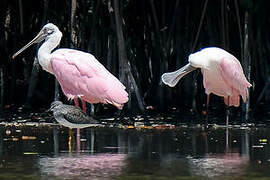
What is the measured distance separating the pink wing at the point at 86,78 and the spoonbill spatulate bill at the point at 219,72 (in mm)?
1683

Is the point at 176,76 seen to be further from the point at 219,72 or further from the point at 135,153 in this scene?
the point at 135,153

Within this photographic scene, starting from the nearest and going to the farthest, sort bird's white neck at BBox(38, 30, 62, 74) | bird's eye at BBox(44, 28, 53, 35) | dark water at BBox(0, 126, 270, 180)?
dark water at BBox(0, 126, 270, 180) < bird's white neck at BBox(38, 30, 62, 74) < bird's eye at BBox(44, 28, 53, 35)

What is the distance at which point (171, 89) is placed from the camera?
16672 millimetres

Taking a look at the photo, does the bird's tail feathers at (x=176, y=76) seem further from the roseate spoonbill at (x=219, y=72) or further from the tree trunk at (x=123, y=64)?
the tree trunk at (x=123, y=64)

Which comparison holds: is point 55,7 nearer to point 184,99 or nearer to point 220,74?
point 184,99

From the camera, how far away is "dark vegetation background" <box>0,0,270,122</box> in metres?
16.0

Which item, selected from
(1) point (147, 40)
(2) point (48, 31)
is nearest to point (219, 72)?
(2) point (48, 31)

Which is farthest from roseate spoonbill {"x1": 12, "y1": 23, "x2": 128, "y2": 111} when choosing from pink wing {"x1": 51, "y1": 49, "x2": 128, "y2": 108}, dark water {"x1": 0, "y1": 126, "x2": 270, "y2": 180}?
dark water {"x1": 0, "y1": 126, "x2": 270, "y2": 180}

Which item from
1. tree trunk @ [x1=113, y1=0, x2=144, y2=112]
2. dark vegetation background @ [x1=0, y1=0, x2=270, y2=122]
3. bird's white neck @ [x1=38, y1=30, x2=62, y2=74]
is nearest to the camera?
bird's white neck @ [x1=38, y1=30, x2=62, y2=74]

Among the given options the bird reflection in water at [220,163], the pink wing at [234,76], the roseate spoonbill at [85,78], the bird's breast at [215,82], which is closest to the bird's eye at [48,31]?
the roseate spoonbill at [85,78]

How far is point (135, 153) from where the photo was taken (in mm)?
10875

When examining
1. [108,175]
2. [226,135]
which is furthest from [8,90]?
[108,175]

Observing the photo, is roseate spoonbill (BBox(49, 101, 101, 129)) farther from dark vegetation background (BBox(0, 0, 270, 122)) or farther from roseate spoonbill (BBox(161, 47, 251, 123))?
dark vegetation background (BBox(0, 0, 270, 122))

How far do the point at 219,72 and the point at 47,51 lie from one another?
2559 millimetres
